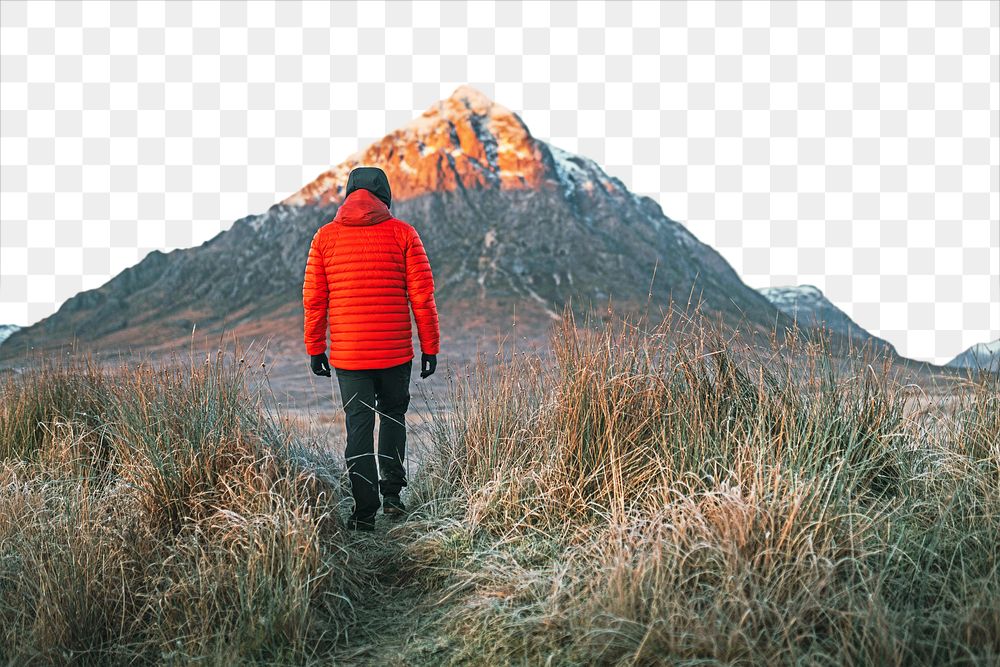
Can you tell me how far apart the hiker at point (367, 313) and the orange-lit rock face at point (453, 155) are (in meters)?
54.3

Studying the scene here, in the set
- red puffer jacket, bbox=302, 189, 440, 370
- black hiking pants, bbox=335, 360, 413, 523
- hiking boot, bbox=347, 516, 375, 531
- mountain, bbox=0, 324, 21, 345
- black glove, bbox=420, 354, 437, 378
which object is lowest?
hiking boot, bbox=347, 516, 375, 531

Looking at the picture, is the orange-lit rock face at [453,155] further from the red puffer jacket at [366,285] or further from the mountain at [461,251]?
the red puffer jacket at [366,285]

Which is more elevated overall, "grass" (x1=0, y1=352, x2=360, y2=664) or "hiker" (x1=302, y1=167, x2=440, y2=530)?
"hiker" (x1=302, y1=167, x2=440, y2=530)

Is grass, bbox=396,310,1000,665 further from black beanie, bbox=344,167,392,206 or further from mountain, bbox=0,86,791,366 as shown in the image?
mountain, bbox=0,86,791,366

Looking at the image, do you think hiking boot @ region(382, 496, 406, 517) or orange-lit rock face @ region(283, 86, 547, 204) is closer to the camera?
hiking boot @ region(382, 496, 406, 517)

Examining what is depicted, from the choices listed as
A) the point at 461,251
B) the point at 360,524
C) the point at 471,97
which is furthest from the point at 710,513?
the point at 471,97

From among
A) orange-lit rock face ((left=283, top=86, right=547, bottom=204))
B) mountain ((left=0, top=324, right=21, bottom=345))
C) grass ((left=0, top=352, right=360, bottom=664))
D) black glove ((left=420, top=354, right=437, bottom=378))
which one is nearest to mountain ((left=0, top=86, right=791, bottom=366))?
orange-lit rock face ((left=283, top=86, right=547, bottom=204))

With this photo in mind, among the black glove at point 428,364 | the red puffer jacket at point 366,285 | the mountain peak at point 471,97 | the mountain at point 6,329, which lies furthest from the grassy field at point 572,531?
the mountain at point 6,329

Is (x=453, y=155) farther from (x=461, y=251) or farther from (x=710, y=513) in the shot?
(x=710, y=513)

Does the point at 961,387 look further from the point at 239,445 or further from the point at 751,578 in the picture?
the point at 239,445

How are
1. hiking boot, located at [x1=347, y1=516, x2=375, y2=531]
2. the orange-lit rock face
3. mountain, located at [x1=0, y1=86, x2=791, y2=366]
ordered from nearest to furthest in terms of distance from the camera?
hiking boot, located at [x1=347, y1=516, x2=375, y2=531], mountain, located at [x1=0, y1=86, x2=791, y2=366], the orange-lit rock face

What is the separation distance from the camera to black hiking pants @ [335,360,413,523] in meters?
3.85

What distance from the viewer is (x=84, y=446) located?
167 inches

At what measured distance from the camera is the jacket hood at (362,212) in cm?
393
